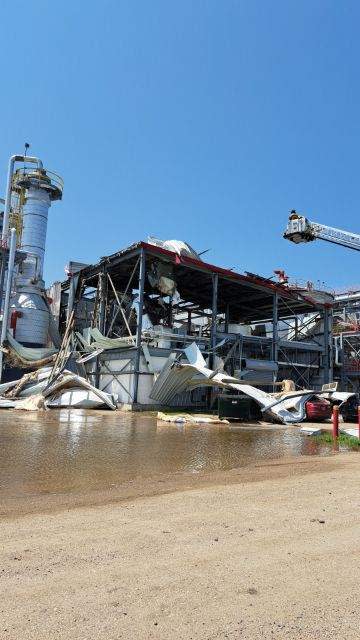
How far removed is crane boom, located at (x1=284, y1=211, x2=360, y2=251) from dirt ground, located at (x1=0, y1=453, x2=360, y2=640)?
→ 3835 centimetres

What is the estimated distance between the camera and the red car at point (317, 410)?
21016mm

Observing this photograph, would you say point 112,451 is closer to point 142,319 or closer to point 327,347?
point 142,319

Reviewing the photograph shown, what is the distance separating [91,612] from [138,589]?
0.44m

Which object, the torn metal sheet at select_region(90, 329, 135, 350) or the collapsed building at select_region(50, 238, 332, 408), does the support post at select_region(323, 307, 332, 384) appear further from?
the torn metal sheet at select_region(90, 329, 135, 350)

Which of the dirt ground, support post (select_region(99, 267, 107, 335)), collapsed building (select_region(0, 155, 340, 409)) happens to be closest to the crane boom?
collapsed building (select_region(0, 155, 340, 409))

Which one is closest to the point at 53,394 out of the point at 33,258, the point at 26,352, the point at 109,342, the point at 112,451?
the point at 109,342

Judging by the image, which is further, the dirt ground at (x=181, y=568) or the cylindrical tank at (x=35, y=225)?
the cylindrical tank at (x=35, y=225)

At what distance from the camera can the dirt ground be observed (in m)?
2.80

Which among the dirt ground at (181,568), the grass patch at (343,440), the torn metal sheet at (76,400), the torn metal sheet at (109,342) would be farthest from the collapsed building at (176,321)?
the dirt ground at (181,568)

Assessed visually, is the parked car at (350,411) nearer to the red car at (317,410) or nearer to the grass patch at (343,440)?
A: the red car at (317,410)

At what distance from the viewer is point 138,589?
3.24 metres

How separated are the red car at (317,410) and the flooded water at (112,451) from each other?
377cm

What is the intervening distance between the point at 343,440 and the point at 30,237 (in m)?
36.3

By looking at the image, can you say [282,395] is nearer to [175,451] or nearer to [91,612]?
[175,451]
